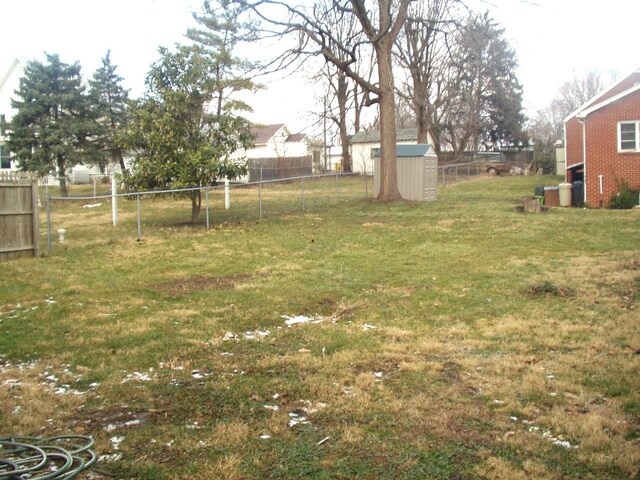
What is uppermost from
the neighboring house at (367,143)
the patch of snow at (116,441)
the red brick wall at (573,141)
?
the neighboring house at (367,143)

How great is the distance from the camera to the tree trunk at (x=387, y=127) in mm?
22766

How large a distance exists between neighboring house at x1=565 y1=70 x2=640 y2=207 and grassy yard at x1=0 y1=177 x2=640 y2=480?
10.5 m

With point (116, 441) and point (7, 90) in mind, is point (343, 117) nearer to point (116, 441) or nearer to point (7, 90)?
point (7, 90)

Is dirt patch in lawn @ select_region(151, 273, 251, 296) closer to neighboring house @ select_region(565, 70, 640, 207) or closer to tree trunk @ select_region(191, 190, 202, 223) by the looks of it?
tree trunk @ select_region(191, 190, 202, 223)

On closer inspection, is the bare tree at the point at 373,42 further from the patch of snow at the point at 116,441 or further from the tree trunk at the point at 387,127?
the patch of snow at the point at 116,441

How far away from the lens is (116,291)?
9.62 metres

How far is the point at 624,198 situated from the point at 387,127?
27.1ft

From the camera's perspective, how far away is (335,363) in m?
5.86

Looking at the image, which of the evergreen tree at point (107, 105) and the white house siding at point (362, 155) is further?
the white house siding at point (362, 155)

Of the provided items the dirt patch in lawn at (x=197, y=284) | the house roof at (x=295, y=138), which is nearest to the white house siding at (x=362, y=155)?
Result: the house roof at (x=295, y=138)

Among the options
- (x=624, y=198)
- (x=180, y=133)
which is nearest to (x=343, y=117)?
(x=624, y=198)

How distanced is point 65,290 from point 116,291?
2.57 feet

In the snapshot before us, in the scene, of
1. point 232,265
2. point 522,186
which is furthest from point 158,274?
point 522,186

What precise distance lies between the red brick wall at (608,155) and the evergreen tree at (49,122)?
24730mm
